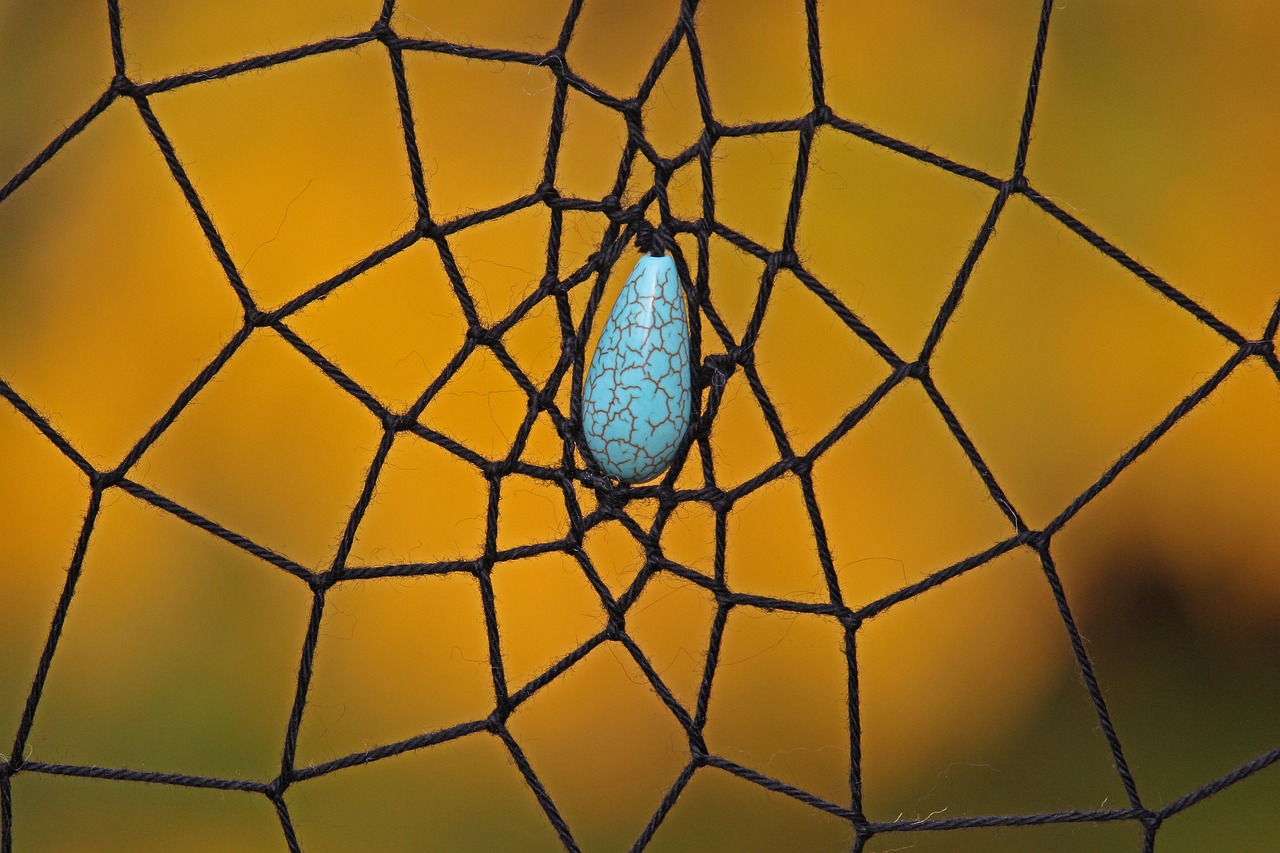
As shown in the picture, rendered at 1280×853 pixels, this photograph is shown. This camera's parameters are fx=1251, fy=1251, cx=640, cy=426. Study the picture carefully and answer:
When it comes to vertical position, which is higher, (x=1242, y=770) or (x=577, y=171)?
(x=577, y=171)

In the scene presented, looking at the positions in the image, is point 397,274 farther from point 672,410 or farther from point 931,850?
point 931,850

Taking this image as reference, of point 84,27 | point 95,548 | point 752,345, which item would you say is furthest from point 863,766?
point 84,27

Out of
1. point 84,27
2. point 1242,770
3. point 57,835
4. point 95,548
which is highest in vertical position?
point 84,27

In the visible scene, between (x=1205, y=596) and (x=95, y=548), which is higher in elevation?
(x=95, y=548)

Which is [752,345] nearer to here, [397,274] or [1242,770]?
[1242,770]

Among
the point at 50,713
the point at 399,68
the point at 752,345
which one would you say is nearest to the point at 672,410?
the point at 752,345

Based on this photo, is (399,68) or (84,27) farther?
(84,27)
